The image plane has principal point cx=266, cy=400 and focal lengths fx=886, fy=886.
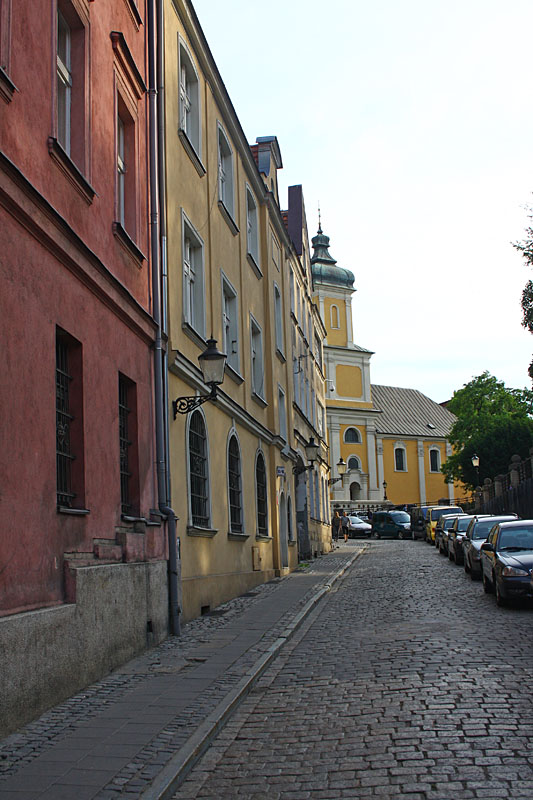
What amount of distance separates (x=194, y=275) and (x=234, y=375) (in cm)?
297

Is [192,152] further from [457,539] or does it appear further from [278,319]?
[457,539]

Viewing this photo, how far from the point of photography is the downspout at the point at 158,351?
40.2ft

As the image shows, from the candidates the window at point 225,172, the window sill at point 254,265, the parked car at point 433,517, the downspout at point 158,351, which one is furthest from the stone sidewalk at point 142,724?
the parked car at point 433,517

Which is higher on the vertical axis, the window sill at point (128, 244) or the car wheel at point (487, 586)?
the window sill at point (128, 244)

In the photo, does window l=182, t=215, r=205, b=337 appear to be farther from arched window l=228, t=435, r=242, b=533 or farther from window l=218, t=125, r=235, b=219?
arched window l=228, t=435, r=242, b=533

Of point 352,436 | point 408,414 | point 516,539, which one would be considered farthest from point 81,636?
point 408,414

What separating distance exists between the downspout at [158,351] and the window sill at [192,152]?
1680 millimetres

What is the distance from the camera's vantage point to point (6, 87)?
768 centimetres

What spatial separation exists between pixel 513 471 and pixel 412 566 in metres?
15.4

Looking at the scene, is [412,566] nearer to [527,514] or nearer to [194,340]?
[527,514]

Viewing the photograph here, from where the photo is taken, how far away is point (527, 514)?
1421 inches

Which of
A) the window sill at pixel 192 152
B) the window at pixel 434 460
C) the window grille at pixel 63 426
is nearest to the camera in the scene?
the window grille at pixel 63 426

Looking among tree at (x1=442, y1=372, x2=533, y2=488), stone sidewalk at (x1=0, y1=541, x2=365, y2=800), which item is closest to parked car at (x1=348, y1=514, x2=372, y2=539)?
tree at (x1=442, y1=372, x2=533, y2=488)

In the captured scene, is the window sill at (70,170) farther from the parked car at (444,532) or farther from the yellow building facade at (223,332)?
the parked car at (444,532)
